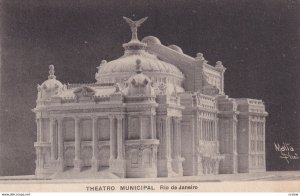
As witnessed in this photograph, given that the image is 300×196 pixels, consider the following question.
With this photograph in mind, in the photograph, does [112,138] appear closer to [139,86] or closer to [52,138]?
[139,86]

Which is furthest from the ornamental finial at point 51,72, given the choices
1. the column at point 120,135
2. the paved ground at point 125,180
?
the paved ground at point 125,180

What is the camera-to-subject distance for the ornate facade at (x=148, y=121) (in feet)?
184

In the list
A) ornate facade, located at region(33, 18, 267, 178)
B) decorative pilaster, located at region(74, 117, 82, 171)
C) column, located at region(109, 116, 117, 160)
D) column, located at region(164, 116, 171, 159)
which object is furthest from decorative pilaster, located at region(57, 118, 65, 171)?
column, located at region(164, 116, 171, 159)

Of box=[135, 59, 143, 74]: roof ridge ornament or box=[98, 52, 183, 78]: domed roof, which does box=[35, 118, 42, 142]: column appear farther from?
box=[135, 59, 143, 74]: roof ridge ornament

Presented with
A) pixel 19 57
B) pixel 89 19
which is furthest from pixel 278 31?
pixel 19 57

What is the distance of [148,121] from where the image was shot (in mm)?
55969

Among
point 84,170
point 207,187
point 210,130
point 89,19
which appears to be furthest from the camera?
point 210,130

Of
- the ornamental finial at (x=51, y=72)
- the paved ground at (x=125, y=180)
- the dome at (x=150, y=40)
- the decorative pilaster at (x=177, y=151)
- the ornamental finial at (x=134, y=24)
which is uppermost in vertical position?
the ornamental finial at (x=134, y=24)

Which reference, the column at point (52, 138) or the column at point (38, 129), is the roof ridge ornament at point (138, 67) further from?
the column at point (38, 129)

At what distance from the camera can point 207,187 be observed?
48531 millimetres

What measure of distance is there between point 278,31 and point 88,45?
10340 mm

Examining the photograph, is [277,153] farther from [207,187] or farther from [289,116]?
[207,187]
